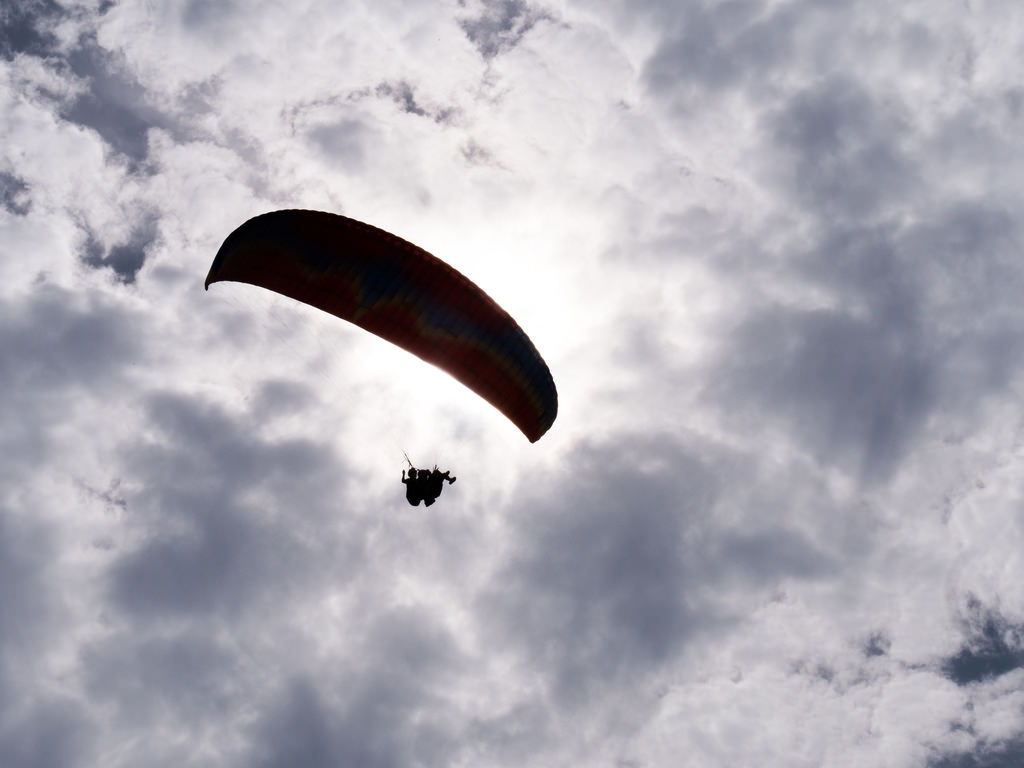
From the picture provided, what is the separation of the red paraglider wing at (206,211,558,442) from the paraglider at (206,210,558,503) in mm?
30

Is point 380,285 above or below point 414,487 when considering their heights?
above

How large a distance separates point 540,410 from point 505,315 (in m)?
3.75

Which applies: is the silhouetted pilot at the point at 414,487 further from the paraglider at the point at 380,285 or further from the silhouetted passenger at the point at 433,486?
the paraglider at the point at 380,285

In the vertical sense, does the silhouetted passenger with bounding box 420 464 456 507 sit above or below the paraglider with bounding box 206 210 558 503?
below

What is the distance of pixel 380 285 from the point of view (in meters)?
23.6

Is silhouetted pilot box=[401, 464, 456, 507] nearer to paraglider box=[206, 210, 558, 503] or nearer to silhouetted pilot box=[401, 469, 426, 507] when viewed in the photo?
silhouetted pilot box=[401, 469, 426, 507]

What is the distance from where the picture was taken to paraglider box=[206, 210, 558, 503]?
77.0ft

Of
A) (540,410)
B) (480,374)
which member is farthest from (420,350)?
(540,410)

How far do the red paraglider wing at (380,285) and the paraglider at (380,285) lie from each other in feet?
0.10

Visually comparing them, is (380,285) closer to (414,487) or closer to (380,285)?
(380,285)

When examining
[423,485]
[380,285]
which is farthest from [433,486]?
[380,285]

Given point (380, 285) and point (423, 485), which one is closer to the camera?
point (380, 285)

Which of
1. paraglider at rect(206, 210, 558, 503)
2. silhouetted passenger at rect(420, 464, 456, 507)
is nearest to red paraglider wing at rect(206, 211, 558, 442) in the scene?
paraglider at rect(206, 210, 558, 503)

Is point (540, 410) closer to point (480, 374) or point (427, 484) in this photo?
point (480, 374)
